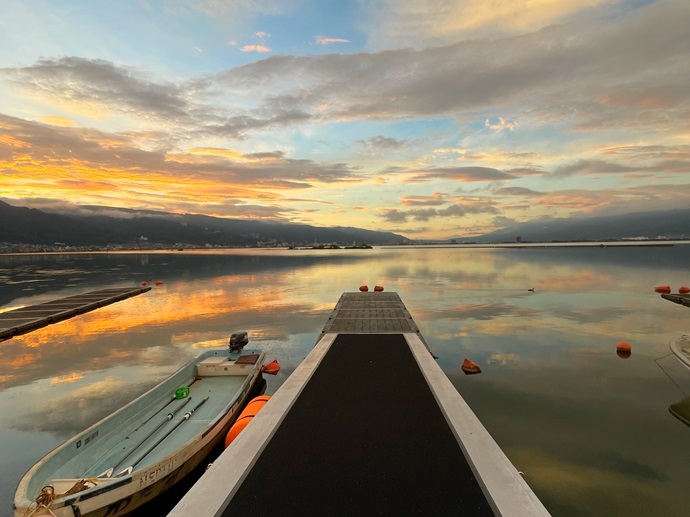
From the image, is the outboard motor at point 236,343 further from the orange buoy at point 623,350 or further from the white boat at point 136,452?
the orange buoy at point 623,350

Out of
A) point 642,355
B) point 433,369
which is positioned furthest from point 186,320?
point 642,355

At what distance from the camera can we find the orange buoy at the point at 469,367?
739 inches

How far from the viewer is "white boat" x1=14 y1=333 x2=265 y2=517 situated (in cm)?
766

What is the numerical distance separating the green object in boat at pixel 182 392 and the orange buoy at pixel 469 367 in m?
13.6

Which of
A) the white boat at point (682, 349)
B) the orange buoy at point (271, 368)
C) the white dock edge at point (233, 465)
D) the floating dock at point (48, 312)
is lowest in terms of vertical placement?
the floating dock at point (48, 312)

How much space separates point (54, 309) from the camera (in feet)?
120

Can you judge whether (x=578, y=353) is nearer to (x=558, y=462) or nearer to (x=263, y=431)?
(x=558, y=462)

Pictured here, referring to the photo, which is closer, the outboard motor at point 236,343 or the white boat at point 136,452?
the white boat at point 136,452

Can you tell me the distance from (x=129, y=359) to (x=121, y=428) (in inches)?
512

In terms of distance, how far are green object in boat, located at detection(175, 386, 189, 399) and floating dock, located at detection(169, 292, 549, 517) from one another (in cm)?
576

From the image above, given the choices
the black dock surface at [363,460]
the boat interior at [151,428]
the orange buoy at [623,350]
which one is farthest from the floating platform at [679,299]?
the boat interior at [151,428]

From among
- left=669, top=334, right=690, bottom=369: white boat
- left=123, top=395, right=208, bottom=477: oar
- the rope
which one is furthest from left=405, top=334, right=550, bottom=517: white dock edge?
left=669, top=334, right=690, bottom=369: white boat

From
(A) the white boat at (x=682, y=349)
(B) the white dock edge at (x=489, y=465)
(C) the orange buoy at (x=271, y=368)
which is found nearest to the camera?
(B) the white dock edge at (x=489, y=465)

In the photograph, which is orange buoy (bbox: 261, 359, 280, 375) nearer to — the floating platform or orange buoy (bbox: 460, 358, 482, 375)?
orange buoy (bbox: 460, 358, 482, 375)
